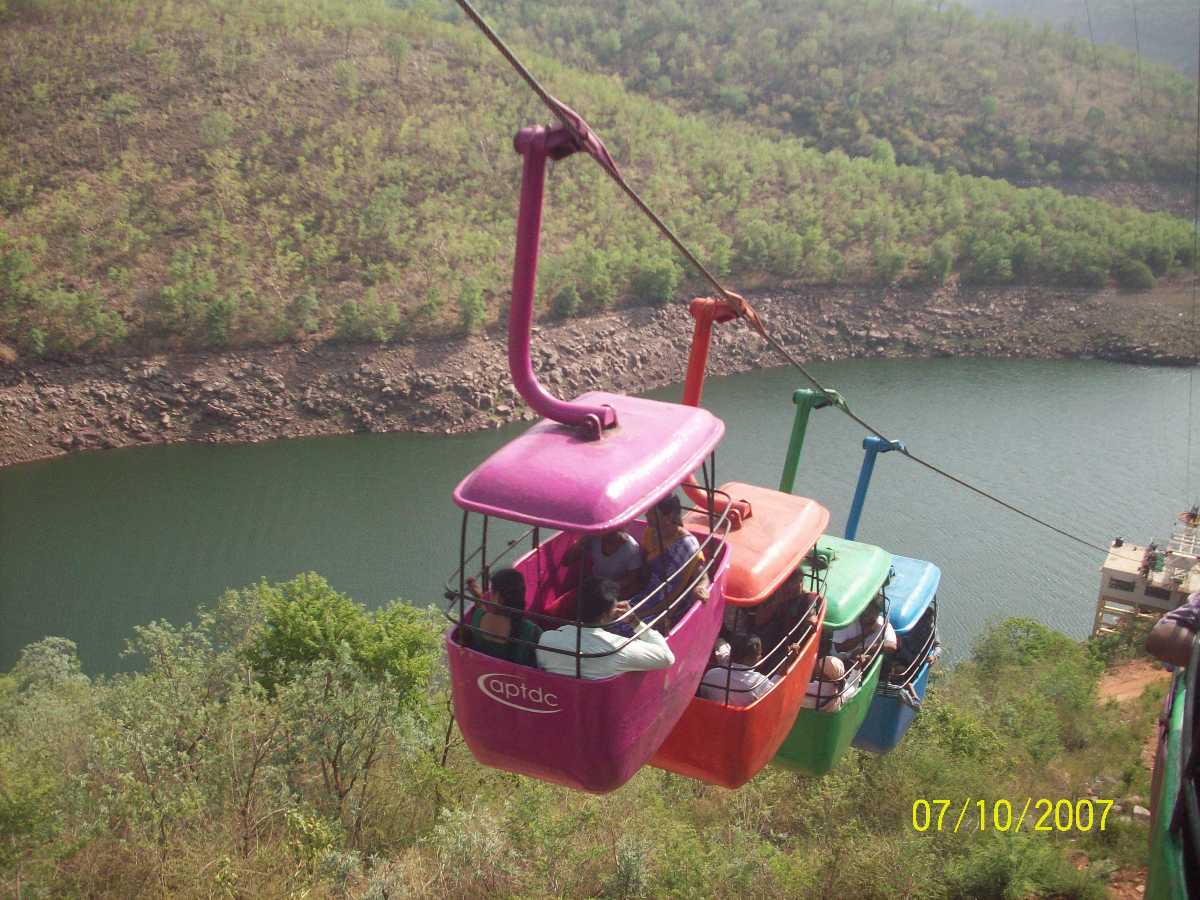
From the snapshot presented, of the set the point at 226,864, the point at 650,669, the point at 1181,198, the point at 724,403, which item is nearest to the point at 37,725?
the point at 226,864

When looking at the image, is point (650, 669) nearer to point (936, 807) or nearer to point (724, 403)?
point (936, 807)

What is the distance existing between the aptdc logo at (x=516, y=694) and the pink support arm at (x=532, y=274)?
0.95 m

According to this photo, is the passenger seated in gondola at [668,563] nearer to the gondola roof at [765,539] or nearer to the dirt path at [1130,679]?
the gondola roof at [765,539]

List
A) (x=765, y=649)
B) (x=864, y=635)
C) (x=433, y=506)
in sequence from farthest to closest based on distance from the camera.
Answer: (x=433, y=506)
(x=864, y=635)
(x=765, y=649)

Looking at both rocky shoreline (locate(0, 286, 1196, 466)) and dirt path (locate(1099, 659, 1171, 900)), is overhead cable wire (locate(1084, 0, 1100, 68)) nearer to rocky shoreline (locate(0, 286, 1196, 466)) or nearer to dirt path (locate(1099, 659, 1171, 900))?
rocky shoreline (locate(0, 286, 1196, 466))

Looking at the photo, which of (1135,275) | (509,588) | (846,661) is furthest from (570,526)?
(1135,275)

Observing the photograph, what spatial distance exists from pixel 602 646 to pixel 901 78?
57.6m

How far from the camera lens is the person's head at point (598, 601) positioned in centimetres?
360

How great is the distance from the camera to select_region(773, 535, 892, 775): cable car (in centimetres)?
507

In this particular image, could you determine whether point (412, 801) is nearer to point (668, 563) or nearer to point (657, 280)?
point (668, 563)

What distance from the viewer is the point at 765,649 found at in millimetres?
4820

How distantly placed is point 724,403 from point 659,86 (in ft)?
97.8

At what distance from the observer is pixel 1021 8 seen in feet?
248
